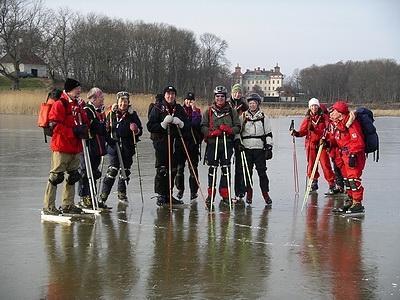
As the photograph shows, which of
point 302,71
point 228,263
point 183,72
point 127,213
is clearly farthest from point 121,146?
point 302,71

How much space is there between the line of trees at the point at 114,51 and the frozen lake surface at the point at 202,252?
71368 millimetres

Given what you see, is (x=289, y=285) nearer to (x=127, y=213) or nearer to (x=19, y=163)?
(x=127, y=213)

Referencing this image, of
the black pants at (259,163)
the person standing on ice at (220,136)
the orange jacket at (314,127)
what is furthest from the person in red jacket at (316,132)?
the person standing on ice at (220,136)

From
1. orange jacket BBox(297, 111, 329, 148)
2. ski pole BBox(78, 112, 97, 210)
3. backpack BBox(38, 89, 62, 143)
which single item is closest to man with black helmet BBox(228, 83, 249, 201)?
orange jacket BBox(297, 111, 329, 148)

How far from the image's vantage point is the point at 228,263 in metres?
5.95

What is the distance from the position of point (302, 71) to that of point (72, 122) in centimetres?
14709

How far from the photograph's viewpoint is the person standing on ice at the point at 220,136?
9.41 meters

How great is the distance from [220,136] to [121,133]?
1573 millimetres

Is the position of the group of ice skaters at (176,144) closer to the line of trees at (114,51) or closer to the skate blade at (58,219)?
the skate blade at (58,219)

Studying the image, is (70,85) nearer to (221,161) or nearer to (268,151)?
(221,161)

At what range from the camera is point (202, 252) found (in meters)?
6.38

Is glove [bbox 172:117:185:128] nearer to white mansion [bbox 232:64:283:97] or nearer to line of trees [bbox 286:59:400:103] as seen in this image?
line of trees [bbox 286:59:400:103]

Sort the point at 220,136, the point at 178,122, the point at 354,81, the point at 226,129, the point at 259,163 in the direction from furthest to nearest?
the point at 354,81
the point at 259,163
the point at 220,136
the point at 226,129
the point at 178,122

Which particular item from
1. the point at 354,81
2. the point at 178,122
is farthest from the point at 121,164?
the point at 354,81
